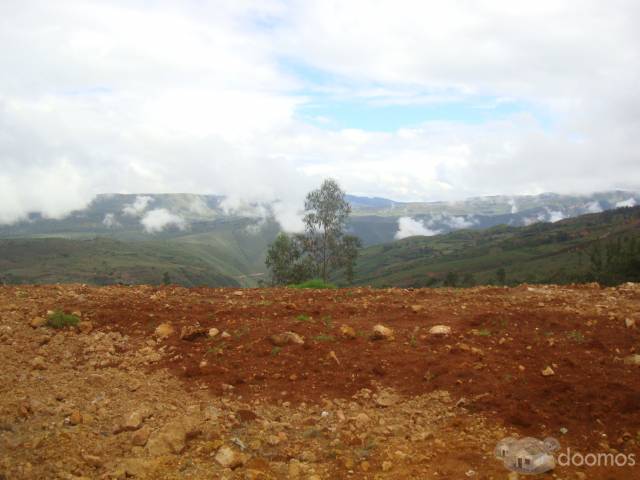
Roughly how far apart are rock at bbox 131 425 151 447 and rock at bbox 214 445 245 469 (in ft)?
3.98

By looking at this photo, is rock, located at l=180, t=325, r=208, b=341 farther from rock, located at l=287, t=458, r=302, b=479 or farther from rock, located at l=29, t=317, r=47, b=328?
rock, located at l=287, t=458, r=302, b=479

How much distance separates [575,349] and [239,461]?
6970 millimetres

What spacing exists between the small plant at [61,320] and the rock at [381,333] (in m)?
7.25

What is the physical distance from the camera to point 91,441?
7109 mm

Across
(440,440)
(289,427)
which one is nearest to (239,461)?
(289,427)

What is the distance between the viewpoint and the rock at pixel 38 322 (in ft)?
37.0

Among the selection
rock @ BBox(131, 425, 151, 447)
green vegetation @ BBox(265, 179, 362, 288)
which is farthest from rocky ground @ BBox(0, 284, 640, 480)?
green vegetation @ BBox(265, 179, 362, 288)

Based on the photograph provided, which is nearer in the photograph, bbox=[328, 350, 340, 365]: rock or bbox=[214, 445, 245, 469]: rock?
bbox=[214, 445, 245, 469]: rock

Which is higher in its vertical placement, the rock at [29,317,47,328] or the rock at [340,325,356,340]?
the rock at [29,317,47,328]

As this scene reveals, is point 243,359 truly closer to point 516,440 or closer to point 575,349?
point 516,440

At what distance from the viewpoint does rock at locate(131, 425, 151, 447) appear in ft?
23.4

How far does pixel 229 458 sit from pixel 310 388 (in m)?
2.32

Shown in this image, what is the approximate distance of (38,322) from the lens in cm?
1136

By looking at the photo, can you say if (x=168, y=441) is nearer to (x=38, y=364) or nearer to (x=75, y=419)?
(x=75, y=419)
